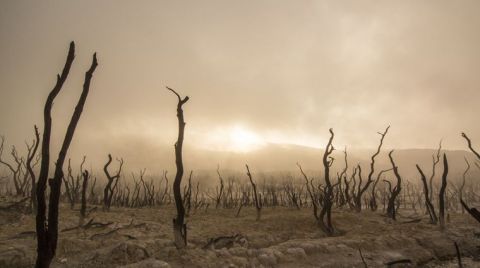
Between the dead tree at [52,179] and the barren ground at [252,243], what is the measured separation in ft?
11.1

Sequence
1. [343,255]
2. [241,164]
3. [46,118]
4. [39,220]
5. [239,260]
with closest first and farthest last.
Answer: [39,220]
[46,118]
[239,260]
[343,255]
[241,164]

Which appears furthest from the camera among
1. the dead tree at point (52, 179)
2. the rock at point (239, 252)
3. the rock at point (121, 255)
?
the rock at point (239, 252)

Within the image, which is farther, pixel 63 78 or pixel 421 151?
pixel 421 151

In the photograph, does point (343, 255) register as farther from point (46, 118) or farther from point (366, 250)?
point (46, 118)

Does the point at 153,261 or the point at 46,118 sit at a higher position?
the point at 46,118

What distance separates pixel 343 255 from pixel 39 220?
8.05 m

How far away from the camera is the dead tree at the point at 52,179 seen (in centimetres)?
480

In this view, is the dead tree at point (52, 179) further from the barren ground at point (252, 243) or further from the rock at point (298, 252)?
the rock at point (298, 252)

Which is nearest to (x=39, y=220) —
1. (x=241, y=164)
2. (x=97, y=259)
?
(x=97, y=259)

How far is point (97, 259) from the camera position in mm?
8844

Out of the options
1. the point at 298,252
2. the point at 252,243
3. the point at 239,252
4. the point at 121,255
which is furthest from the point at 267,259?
the point at 121,255

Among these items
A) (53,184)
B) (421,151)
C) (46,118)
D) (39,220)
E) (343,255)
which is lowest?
(343,255)

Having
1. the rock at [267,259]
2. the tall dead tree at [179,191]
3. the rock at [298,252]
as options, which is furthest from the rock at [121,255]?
the rock at [298,252]

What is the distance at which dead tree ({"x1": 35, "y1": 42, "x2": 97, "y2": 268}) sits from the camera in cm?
480
